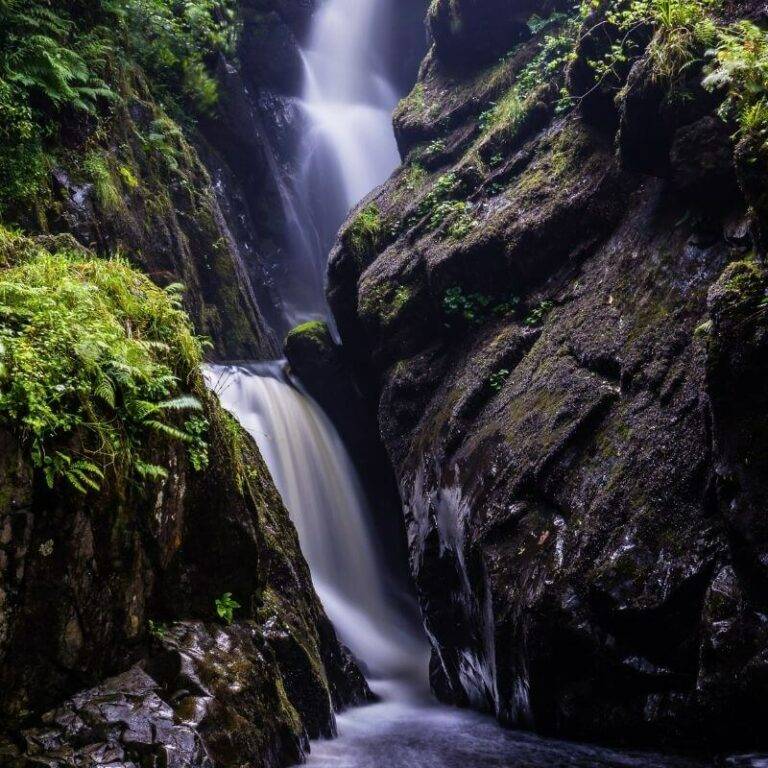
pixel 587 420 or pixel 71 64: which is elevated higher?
pixel 71 64

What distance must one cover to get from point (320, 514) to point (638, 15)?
8.33 metres

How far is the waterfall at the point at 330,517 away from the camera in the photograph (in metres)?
9.73

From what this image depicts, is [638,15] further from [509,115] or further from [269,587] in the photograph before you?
[269,587]

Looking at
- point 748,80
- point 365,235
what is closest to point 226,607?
point 748,80

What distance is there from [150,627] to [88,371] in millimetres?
1630

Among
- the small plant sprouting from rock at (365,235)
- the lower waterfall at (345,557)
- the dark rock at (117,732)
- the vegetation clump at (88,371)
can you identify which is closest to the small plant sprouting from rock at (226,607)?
the dark rock at (117,732)

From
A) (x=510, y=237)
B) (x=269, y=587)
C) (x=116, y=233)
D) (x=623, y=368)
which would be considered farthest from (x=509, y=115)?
(x=269, y=587)

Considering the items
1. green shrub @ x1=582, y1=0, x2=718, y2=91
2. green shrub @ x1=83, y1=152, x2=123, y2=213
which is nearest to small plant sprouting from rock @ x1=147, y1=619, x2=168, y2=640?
green shrub @ x1=582, y1=0, x2=718, y2=91

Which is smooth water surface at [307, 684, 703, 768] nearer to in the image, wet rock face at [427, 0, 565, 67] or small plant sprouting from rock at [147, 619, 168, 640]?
small plant sprouting from rock at [147, 619, 168, 640]

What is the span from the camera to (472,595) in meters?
6.71

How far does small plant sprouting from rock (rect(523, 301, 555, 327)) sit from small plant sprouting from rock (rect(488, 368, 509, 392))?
68cm

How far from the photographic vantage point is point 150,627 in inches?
150

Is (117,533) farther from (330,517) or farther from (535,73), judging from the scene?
(535,73)

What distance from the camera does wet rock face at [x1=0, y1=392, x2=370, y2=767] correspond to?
2.97 metres
